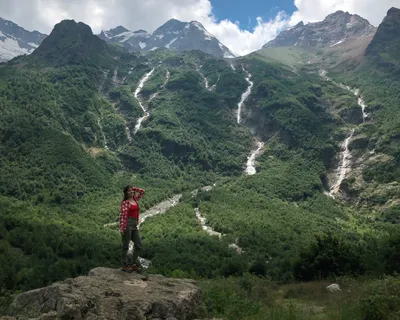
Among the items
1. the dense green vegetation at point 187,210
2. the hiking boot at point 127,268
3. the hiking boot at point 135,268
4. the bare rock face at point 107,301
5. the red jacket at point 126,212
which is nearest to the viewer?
the bare rock face at point 107,301

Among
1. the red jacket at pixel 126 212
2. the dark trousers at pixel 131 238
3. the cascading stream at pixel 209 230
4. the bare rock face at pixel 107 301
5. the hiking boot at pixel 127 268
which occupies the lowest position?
the cascading stream at pixel 209 230

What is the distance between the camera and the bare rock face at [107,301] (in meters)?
13.4

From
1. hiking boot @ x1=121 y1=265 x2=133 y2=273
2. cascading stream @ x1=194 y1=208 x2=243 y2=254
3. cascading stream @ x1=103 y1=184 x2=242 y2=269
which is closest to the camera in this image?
hiking boot @ x1=121 y1=265 x2=133 y2=273

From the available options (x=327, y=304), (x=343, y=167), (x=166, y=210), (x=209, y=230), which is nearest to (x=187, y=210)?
(x=166, y=210)

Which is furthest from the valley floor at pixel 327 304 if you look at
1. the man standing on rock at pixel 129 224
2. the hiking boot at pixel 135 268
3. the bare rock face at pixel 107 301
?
the man standing on rock at pixel 129 224

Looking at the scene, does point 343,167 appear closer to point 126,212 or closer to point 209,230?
point 209,230

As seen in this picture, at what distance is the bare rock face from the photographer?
529 inches

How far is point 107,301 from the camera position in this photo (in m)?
14.4

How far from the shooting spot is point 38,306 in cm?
1438

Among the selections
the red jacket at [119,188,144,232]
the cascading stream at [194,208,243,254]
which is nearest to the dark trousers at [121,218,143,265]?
the red jacket at [119,188,144,232]

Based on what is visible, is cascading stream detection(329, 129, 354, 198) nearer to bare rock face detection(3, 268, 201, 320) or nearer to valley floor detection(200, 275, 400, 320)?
valley floor detection(200, 275, 400, 320)

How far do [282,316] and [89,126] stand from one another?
18784 cm

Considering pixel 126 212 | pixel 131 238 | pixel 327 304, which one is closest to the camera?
pixel 126 212

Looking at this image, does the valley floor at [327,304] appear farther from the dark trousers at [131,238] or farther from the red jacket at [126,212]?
Answer: the red jacket at [126,212]
